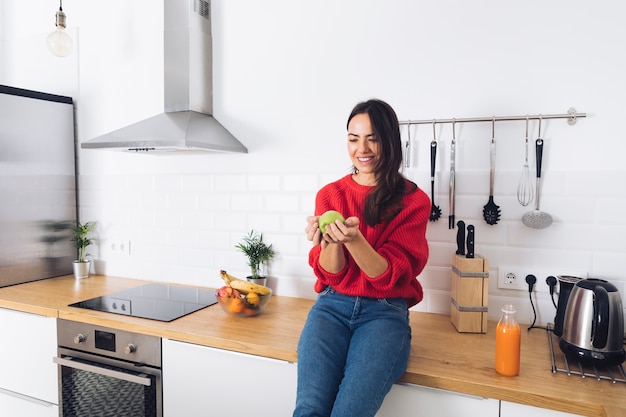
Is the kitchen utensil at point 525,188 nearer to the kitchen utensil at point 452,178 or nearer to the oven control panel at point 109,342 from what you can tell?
the kitchen utensil at point 452,178

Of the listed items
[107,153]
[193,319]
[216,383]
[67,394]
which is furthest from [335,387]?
[107,153]

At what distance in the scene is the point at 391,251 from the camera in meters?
1.35

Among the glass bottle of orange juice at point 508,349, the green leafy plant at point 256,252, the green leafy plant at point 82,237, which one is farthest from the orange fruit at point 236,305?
the green leafy plant at point 82,237

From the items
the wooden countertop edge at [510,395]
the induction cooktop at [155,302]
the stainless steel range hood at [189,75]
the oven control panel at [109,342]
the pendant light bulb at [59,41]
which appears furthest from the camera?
the pendant light bulb at [59,41]

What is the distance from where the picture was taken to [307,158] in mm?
1921

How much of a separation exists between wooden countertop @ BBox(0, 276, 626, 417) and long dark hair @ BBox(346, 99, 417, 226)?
0.44 meters

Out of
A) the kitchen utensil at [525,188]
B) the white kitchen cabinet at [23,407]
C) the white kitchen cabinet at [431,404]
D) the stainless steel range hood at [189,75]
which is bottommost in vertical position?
the white kitchen cabinet at [23,407]

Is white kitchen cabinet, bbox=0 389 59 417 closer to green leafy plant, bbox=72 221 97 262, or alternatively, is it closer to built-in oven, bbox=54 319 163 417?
built-in oven, bbox=54 319 163 417

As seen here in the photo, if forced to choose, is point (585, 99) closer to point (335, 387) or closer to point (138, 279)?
point (335, 387)

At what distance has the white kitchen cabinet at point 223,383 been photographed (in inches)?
54.9

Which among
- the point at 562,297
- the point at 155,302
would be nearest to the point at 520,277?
the point at 562,297

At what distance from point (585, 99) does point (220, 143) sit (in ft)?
4.39

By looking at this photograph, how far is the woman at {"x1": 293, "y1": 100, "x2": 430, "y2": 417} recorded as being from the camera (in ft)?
3.86

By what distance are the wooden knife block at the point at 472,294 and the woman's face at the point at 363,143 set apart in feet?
1.44
